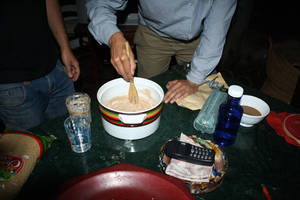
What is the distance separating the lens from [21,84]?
1.33 metres

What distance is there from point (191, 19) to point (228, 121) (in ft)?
2.61

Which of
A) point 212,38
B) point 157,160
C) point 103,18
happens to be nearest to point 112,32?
point 103,18

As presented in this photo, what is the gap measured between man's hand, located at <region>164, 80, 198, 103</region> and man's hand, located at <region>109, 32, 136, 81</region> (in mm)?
310

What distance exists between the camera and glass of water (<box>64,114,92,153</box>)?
37.2 inches

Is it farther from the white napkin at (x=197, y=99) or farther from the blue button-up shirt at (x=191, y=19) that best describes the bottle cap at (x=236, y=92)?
the blue button-up shirt at (x=191, y=19)

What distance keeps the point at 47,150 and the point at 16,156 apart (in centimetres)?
12

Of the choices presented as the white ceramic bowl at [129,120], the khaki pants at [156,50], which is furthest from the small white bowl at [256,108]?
the khaki pants at [156,50]

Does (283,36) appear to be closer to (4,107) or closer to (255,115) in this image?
(255,115)

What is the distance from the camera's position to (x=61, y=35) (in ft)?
5.39

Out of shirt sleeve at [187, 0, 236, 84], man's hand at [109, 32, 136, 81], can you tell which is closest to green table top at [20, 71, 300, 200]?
man's hand at [109, 32, 136, 81]

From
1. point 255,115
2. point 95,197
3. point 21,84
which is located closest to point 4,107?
point 21,84

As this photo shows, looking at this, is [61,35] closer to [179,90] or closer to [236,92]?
[179,90]

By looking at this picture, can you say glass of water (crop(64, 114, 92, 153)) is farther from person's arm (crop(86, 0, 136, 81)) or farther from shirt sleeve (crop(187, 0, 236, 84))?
shirt sleeve (crop(187, 0, 236, 84))

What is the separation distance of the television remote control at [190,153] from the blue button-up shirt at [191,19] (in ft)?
2.09
